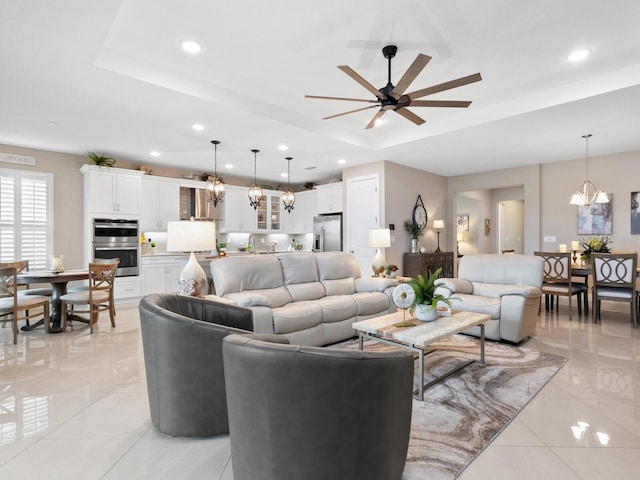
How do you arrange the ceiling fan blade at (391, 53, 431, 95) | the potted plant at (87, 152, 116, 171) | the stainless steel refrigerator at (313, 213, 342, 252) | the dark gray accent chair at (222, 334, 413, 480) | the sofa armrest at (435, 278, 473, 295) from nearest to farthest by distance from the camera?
the dark gray accent chair at (222, 334, 413, 480)
the ceiling fan blade at (391, 53, 431, 95)
the sofa armrest at (435, 278, 473, 295)
the potted plant at (87, 152, 116, 171)
the stainless steel refrigerator at (313, 213, 342, 252)

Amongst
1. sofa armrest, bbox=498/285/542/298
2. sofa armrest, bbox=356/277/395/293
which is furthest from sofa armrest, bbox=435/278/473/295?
sofa armrest, bbox=356/277/395/293

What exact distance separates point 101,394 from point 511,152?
21.2 feet

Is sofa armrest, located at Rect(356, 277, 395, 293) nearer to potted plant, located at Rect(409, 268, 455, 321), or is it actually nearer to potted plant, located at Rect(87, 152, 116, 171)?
potted plant, located at Rect(409, 268, 455, 321)

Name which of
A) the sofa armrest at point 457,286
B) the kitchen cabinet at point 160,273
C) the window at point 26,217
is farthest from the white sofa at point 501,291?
the window at point 26,217

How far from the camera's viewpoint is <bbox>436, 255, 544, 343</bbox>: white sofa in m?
3.62

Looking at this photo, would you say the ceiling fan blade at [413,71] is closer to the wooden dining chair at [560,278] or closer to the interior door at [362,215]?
the wooden dining chair at [560,278]

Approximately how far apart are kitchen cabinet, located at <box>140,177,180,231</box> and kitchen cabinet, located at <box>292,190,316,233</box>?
291 centimetres

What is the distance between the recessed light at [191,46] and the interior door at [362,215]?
417 cm

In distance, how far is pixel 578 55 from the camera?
3.11 metres

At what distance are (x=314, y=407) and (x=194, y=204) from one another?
22.3ft

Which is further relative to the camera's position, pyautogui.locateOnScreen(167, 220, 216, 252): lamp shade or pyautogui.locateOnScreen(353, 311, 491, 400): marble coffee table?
pyautogui.locateOnScreen(167, 220, 216, 252): lamp shade

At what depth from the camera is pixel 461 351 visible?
346cm

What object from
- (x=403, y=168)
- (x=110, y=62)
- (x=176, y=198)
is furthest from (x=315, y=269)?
(x=176, y=198)

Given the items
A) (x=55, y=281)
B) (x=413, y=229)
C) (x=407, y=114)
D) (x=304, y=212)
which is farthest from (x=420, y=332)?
(x=304, y=212)
